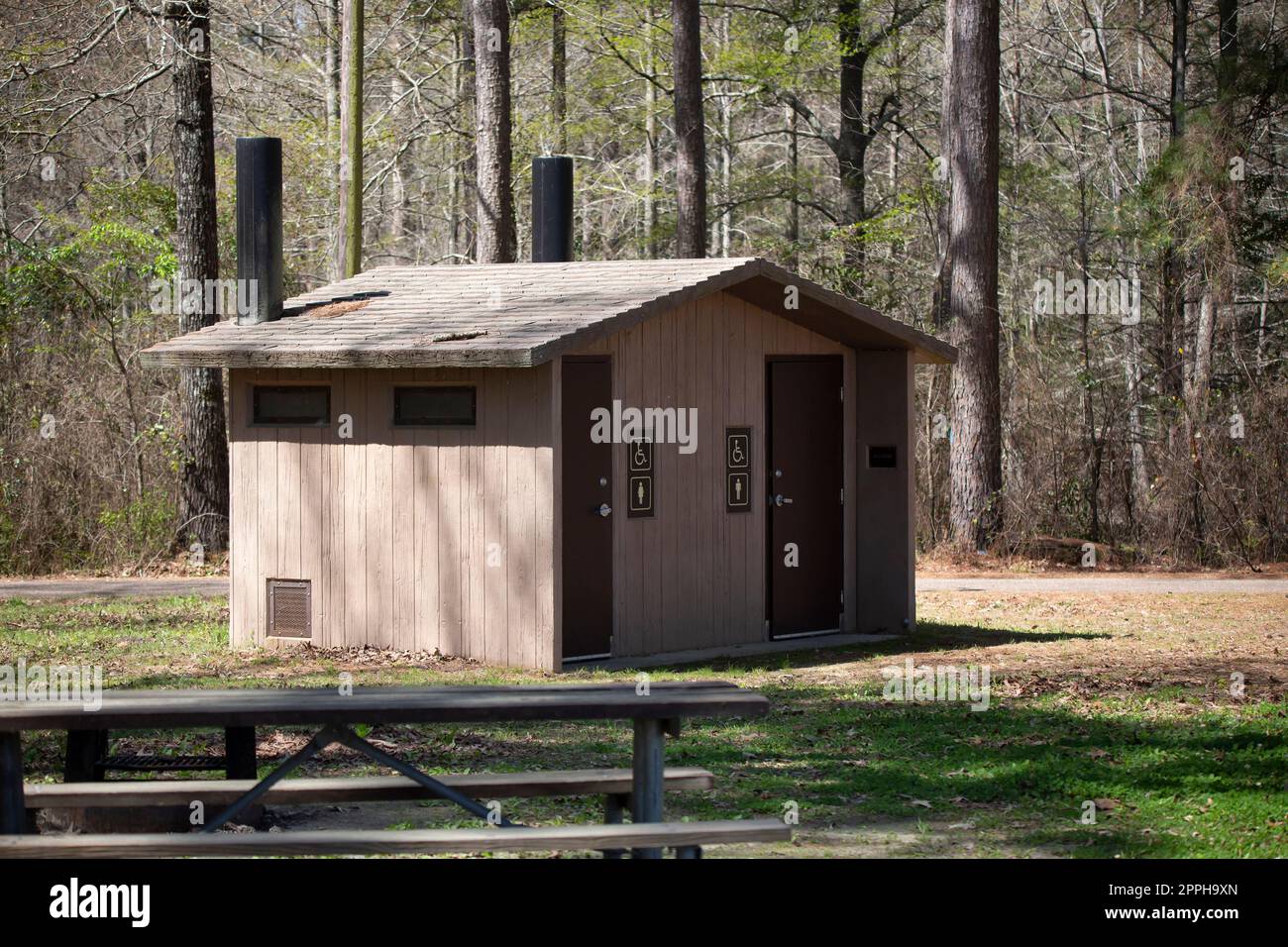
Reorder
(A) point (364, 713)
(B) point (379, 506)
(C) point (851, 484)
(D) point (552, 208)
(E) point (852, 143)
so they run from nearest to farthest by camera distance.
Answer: (A) point (364, 713) → (B) point (379, 506) → (C) point (851, 484) → (D) point (552, 208) → (E) point (852, 143)

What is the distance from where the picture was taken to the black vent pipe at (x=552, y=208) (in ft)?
52.5

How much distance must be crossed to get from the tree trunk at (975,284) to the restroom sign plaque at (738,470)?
7136mm

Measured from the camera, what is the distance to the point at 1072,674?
468 inches

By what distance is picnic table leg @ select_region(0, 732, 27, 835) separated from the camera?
19.6ft

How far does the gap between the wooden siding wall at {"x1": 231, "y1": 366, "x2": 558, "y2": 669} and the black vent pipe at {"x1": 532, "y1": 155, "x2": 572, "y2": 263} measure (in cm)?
358

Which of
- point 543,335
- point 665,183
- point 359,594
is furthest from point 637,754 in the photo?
point 665,183

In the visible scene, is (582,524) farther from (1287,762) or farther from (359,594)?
(1287,762)

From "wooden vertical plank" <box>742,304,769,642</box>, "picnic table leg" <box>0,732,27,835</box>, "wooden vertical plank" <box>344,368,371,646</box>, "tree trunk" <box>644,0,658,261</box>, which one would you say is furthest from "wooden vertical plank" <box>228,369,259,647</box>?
"tree trunk" <box>644,0,658,261</box>

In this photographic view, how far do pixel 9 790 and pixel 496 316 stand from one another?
25.1 feet

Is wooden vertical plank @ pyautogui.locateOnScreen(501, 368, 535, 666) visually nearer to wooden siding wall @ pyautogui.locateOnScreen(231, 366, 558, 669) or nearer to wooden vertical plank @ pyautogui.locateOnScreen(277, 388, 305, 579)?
wooden siding wall @ pyautogui.locateOnScreen(231, 366, 558, 669)

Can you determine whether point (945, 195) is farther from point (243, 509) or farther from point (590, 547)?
point (243, 509)

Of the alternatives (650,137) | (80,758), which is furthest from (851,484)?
(650,137)

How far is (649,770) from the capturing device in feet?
20.4
